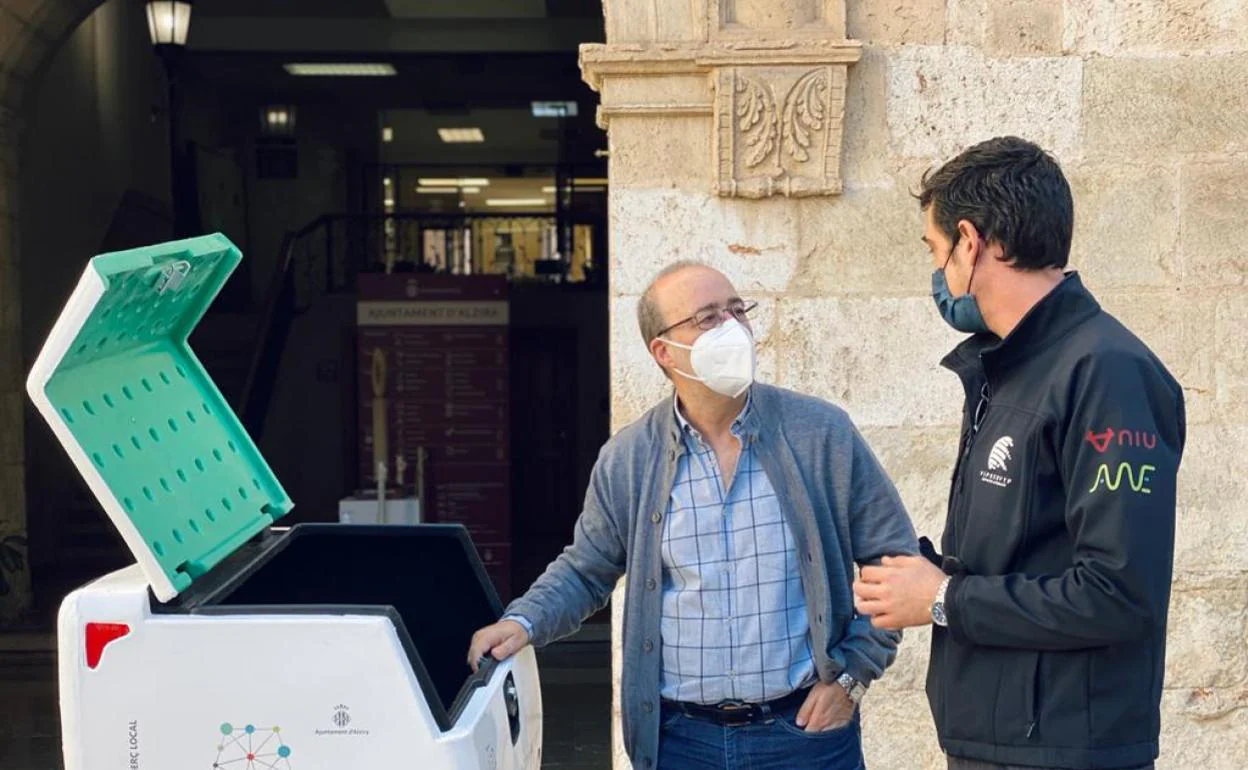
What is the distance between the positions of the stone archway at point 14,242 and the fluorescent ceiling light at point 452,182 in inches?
596

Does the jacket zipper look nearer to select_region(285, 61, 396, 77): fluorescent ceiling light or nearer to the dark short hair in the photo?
the dark short hair

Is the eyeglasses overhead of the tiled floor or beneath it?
overhead

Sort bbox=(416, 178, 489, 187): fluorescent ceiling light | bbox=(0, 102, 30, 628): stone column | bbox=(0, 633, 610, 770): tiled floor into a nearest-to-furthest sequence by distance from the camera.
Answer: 1. bbox=(0, 633, 610, 770): tiled floor
2. bbox=(0, 102, 30, 628): stone column
3. bbox=(416, 178, 489, 187): fluorescent ceiling light

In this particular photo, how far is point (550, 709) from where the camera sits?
730cm

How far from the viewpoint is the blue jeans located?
2650 mm

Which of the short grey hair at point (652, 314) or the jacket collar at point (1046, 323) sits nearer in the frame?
the jacket collar at point (1046, 323)

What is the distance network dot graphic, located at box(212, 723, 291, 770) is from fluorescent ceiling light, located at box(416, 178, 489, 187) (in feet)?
74.2

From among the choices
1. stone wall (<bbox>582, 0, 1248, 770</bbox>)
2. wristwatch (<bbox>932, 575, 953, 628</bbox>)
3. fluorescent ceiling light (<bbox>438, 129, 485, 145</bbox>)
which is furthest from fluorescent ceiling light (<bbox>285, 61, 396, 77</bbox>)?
wristwatch (<bbox>932, 575, 953, 628</bbox>)

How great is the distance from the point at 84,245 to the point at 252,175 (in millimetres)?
6231

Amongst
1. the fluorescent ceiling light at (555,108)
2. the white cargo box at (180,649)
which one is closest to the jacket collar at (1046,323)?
the white cargo box at (180,649)

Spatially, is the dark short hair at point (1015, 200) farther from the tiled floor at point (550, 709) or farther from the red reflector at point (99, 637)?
the tiled floor at point (550, 709)

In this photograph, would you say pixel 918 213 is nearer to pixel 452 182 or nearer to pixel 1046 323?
pixel 1046 323

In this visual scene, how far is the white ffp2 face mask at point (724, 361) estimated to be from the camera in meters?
2.64

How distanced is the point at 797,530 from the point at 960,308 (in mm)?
571
